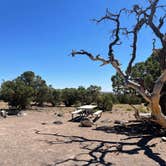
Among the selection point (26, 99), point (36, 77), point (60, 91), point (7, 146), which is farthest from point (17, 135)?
point (60, 91)

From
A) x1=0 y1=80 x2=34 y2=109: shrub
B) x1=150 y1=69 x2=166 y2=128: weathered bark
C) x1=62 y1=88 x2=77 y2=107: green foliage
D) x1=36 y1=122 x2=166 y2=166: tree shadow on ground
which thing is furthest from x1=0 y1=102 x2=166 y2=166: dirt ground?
x1=62 y1=88 x2=77 y2=107: green foliage

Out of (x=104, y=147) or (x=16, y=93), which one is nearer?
(x=104, y=147)

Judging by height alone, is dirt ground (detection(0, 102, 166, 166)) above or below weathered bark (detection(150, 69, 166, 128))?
below

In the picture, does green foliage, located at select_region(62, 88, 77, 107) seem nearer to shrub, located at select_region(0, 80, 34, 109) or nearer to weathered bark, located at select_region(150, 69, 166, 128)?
shrub, located at select_region(0, 80, 34, 109)

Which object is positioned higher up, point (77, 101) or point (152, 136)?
point (77, 101)

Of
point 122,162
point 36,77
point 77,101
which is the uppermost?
point 36,77

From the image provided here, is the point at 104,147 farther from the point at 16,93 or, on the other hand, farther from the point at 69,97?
the point at 69,97

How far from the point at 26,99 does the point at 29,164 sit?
61.0ft

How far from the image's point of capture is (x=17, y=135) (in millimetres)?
11336

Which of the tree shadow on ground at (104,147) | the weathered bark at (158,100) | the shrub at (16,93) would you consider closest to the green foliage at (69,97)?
the shrub at (16,93)

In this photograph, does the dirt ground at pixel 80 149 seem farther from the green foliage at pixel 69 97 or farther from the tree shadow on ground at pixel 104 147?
the green foliage at pixel 69 97

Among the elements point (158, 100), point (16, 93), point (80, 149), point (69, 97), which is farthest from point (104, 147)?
point (69, 97)

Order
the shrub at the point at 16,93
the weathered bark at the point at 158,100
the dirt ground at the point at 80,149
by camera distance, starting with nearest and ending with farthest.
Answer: the dirt ground at the point at 80,149
the weathered bark at the point at 158,100
the shrub at the point at 16,93

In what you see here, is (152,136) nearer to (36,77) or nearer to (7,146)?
(7,146)
